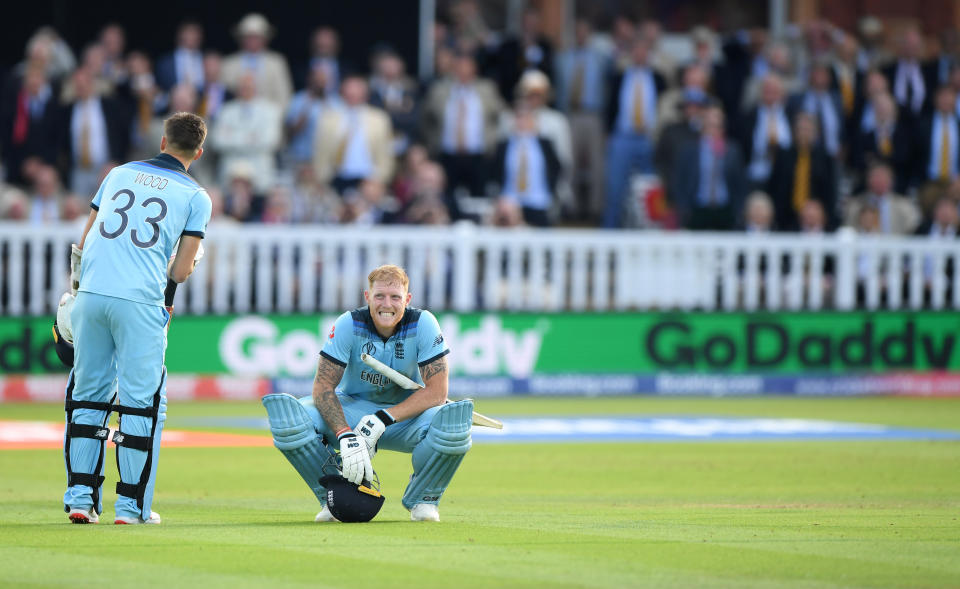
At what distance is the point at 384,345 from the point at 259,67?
39.0 feet

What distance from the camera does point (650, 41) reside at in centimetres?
2141

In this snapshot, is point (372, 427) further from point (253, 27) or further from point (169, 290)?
point (253, 27)

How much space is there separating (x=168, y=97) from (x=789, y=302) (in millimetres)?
8104

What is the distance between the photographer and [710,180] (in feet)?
65.7

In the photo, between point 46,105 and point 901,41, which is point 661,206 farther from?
point 46,105

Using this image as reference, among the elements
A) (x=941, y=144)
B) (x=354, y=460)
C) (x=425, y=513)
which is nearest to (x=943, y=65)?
(x=941, y=144)

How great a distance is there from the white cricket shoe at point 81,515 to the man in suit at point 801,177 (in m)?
13.7

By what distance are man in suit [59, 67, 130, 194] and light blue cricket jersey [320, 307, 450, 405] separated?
36.4ft

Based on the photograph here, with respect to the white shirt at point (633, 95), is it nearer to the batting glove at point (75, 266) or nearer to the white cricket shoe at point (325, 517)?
the white cricket shoe at point (325, 517)

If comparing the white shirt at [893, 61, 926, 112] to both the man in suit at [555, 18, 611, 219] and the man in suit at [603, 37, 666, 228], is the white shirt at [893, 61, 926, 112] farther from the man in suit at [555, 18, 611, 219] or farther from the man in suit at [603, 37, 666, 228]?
the man in suit at [555, 18, 611, 219]

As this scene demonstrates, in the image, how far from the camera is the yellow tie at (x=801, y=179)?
20312 mm

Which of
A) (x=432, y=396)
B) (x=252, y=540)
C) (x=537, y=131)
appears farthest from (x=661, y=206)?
(x=252, y=540)

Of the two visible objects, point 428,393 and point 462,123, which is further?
point 462,123

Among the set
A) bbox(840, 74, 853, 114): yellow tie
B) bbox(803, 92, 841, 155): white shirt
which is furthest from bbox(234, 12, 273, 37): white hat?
bbox(840, 74, 853, 114): yellow tie
